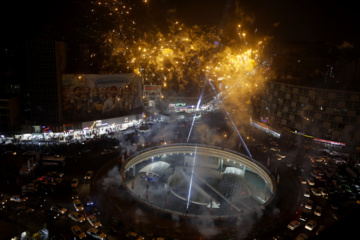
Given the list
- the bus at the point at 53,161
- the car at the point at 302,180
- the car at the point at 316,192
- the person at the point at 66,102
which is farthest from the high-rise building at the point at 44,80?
the car at the point at 316,192

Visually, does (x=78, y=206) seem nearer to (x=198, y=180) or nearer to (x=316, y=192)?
(x=198, y=180)

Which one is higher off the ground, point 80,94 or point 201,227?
point 80,94

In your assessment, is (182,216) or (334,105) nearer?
(182,216)

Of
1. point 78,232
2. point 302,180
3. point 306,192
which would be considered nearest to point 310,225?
point 306,192

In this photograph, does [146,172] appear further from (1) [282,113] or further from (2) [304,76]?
(2) [304,76]

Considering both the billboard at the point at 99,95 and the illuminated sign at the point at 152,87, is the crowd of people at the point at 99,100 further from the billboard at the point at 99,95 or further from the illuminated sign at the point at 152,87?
the illuminated sign at the point at 152,87

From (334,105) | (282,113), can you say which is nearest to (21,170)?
(282,113)

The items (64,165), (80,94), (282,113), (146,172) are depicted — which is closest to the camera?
(64,165)
